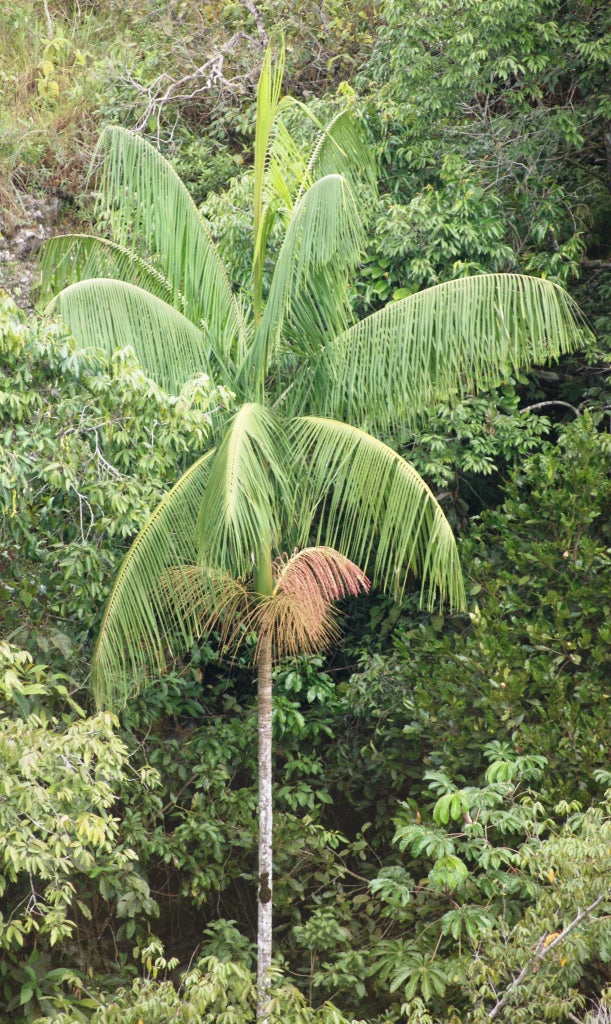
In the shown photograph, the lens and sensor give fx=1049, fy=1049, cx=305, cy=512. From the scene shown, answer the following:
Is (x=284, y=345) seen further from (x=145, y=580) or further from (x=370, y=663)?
(x=370, y=663)

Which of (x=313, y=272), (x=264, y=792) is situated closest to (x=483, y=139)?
(x=313, y=272)

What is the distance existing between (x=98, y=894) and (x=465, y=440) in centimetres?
444

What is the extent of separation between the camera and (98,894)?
741 cm

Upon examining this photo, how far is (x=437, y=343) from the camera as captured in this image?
19.6ft

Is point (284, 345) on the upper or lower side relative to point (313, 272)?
lower

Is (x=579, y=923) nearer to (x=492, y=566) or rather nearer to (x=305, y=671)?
(x=492, y=566)

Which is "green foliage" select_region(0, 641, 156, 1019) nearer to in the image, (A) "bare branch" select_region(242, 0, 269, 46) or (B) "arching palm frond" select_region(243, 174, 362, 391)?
(B) "arching palm frond" select_region(243, 174, 362, 391)

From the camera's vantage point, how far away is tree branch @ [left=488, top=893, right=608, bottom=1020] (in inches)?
182

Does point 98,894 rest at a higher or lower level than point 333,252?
lower

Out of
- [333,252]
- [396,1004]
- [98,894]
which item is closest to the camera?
[333,252]

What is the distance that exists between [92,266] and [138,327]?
84 centimetres

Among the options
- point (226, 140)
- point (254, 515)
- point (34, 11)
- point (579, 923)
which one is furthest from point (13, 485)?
point (34, 11)

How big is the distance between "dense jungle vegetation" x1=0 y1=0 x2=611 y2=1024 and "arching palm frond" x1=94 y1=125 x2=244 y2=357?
0.46ft

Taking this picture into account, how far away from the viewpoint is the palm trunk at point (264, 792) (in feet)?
20.0
